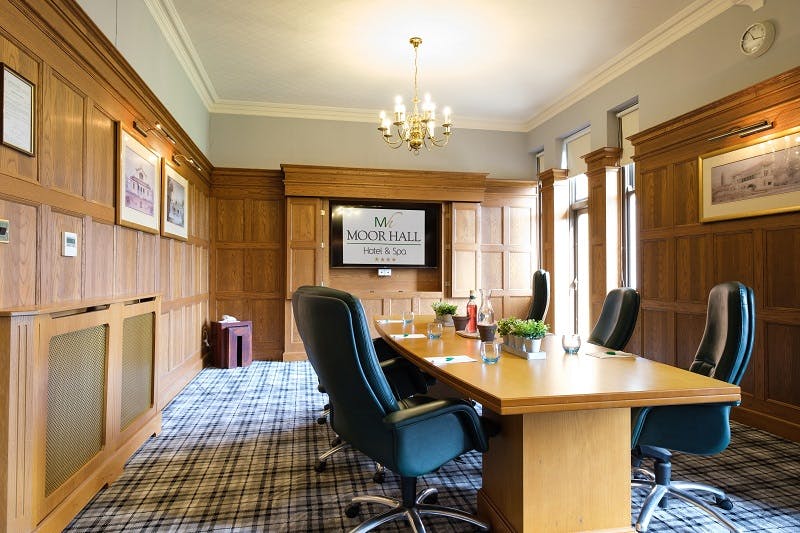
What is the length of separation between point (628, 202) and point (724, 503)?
140 inches

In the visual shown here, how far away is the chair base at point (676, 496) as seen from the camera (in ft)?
6.12

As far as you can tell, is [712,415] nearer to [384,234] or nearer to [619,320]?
[619,320]

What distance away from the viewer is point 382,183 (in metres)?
6.00

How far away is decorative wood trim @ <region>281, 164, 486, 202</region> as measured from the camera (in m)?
5.77

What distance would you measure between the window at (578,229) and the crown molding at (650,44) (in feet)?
1.78

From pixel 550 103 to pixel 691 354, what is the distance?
12.3 feet

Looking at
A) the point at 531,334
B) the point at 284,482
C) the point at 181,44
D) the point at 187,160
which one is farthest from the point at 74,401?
the point at 181,44

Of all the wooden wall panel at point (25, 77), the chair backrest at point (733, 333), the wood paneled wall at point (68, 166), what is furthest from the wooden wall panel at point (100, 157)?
the chair backrest at point (733, 333)

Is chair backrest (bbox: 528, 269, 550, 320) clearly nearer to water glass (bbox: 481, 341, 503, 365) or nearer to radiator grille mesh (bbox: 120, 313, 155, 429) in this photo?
water glass (bbox: 481, 341, 503, 365)

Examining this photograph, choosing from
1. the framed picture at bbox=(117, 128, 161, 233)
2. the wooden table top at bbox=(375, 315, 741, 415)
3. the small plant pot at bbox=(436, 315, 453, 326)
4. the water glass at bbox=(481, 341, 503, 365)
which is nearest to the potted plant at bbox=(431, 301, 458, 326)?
the small plant pot at bbox=(436, 315, 453, 326)

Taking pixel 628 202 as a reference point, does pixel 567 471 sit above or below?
below

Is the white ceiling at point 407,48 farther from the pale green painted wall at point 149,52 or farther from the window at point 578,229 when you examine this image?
the window at point 578,229

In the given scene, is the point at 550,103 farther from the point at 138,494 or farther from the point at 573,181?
the point at 138,494

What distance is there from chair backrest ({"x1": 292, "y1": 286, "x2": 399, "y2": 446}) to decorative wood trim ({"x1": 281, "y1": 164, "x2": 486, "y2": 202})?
4312 millimetres
